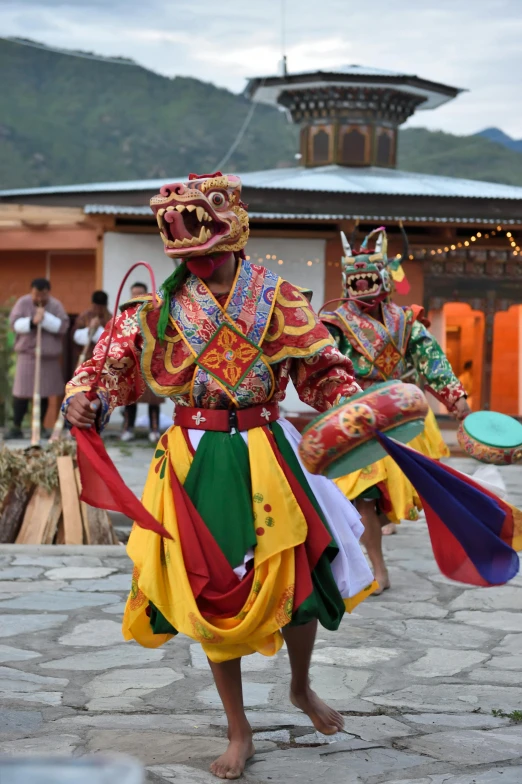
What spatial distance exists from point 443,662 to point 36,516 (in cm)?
315

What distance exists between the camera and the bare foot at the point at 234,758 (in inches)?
133

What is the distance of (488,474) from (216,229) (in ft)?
4.29

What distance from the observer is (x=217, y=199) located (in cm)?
371

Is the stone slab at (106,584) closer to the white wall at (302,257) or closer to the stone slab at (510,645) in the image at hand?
the stone slab at (510,645)

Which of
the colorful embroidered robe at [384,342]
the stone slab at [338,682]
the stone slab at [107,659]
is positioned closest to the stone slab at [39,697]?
the stone slab at [107,659]

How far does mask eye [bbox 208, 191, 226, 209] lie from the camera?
3.70 metres

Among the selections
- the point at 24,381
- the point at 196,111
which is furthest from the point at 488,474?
the point at 196,111

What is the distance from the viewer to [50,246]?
14781 mm

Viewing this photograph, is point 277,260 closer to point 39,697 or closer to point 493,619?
point 493,619

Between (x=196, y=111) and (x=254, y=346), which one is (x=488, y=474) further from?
(x=196, y=111)

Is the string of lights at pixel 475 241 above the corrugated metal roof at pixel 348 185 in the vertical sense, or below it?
below

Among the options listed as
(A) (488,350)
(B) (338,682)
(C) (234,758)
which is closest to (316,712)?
(C) (234,758)

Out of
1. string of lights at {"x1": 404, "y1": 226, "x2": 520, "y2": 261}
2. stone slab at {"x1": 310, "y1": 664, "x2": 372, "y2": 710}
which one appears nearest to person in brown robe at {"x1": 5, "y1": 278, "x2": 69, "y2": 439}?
string of lights at {"x1": 404, "y1": 226, "x2": 520, "y2": 261}

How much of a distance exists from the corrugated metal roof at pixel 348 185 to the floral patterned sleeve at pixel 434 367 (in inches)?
288
